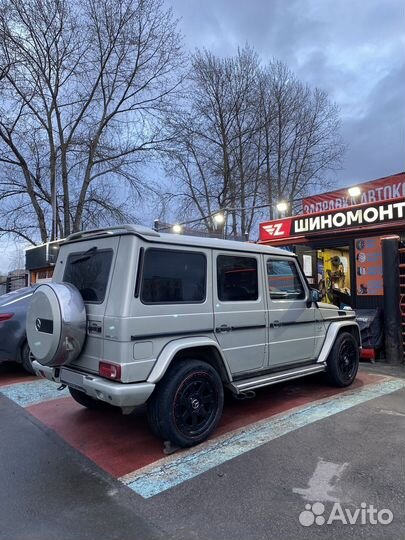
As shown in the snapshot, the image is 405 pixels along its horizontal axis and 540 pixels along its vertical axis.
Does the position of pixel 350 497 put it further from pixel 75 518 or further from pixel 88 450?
pixel 88 450

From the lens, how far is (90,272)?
434 centimetres

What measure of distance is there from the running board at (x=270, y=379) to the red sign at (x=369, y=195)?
305 inches

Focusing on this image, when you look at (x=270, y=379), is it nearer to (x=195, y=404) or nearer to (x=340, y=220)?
(x=195, y=404)

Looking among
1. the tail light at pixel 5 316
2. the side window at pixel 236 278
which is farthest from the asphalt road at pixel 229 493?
the tail light at pixel 5 316

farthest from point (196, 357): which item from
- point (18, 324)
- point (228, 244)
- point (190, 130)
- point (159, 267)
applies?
point (190, 130)

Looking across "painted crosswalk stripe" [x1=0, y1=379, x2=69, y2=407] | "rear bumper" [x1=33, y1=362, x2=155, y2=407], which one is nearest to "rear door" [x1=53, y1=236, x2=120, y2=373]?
"rear bumper" [x1=33, y1=362, x2=155, y2=407]

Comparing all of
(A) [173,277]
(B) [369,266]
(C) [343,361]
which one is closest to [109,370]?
(A) [173,277]

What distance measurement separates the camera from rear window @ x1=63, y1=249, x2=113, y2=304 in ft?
13.4

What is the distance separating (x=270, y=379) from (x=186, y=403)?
4.16 ft

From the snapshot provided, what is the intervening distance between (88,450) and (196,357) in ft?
4.62

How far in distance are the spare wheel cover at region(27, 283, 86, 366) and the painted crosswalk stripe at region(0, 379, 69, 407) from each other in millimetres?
2102

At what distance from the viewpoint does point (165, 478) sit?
138 inches

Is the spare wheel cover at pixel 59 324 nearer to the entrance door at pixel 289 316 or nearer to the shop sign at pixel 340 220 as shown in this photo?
the entrance door at pixel 289 316

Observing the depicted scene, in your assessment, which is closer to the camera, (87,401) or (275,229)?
(87,401)
